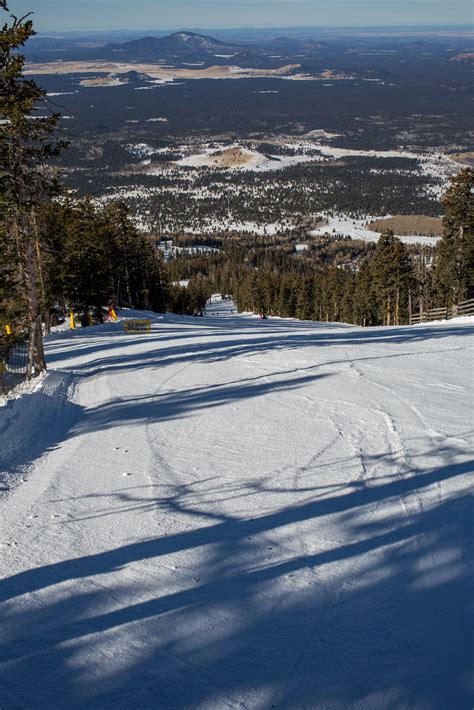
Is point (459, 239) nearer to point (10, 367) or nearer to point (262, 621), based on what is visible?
point (10, 367)

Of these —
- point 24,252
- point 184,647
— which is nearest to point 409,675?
point 184,647

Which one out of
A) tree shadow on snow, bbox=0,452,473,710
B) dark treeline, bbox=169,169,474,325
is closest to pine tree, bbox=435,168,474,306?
dark treeline, bbox=169,169,474,325

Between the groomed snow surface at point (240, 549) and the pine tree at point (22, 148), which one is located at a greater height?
the pine tree at point (22, 148)

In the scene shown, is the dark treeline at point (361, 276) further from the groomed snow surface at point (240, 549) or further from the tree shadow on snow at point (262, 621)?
the tree shadow on snow at point (262, 621)

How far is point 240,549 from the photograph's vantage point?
18.9 ft

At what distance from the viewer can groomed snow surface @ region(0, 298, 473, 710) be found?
13.5 feet

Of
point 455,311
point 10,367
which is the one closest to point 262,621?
point 10,367

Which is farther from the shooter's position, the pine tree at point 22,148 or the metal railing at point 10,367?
the metal railing at point 10,367

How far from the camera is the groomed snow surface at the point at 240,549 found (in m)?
4.13

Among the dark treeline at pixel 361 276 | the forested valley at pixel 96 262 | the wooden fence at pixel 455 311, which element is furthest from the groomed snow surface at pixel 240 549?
the dark treeline at pixel 361 276

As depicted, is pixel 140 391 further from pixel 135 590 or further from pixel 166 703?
pixel 166 703

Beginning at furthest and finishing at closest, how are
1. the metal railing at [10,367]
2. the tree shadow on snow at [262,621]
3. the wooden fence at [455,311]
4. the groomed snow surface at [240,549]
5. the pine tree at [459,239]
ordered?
the pine tree at [459,239] → the wooden fence at [455,311] → the metal railing at [10,367] → the groomed snow surface at [240,549] → the tree shadow on snow at [262,621]

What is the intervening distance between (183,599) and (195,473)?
2705 millimetres

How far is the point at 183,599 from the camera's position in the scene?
16.3ft
